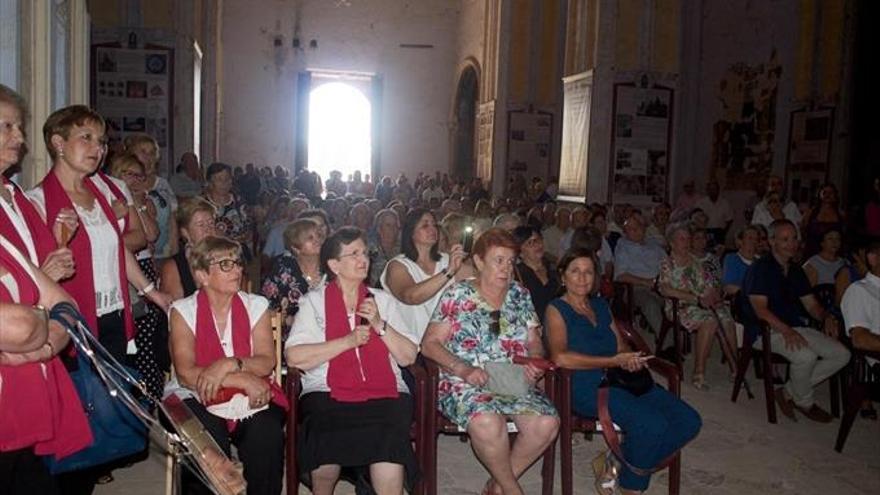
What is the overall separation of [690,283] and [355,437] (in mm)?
3960

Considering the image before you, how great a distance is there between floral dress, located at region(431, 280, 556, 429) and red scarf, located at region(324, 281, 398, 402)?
328mm

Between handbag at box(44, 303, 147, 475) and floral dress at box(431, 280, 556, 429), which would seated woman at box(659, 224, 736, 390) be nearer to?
floral dress at box(431, 280, 556, 429)

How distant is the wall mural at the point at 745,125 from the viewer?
11.8 meters

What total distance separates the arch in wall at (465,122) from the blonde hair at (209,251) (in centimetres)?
1744

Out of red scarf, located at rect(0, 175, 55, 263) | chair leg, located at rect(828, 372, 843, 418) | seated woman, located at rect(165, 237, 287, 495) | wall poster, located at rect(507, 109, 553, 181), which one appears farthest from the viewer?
wall poster, located at rect(507, 109, 553, 181)

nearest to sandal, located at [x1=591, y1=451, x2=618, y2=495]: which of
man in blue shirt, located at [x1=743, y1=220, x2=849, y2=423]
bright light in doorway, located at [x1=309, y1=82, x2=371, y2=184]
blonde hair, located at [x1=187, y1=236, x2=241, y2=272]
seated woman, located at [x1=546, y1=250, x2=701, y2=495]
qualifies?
seated woman, located at [x1=546, y1=250, x2=701, y2=495]

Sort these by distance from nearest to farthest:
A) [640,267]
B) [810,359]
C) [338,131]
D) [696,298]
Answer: [810,359], [696,298], [640,267], [338,131]

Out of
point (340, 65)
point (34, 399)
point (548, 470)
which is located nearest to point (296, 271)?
point (548, 470)

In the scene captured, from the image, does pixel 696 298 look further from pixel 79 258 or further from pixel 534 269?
pixel 79 258

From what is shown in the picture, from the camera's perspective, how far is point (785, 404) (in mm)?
5613

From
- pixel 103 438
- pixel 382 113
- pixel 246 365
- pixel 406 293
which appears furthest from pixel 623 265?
pixel 382 113

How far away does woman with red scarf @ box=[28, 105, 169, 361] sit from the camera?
329cm

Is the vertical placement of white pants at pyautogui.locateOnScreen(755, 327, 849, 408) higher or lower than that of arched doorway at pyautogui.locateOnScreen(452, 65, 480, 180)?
lower

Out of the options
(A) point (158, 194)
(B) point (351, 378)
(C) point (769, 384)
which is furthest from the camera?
(C) point (769, 384)
